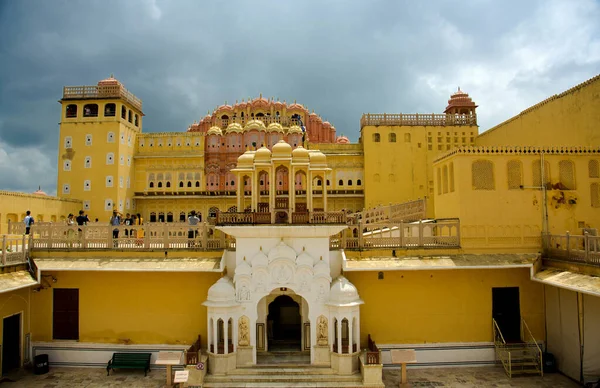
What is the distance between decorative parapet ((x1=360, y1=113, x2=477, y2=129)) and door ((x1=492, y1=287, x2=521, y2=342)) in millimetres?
19664

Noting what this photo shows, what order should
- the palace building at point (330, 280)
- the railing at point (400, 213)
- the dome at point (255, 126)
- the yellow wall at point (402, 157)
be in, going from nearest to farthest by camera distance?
the palace building at point (330, 280)
the railing at point (400, 213)
the yellow wall at point (402, 157)
the dome at point (255, 126)

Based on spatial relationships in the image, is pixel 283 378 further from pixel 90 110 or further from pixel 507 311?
pixel 90 110

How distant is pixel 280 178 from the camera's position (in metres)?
35.3

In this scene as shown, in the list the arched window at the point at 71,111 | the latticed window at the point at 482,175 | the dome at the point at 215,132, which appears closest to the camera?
the latticed window at the point at 482,175

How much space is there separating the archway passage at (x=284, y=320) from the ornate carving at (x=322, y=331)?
2.46 metres

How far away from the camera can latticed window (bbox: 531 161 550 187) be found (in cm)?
1575

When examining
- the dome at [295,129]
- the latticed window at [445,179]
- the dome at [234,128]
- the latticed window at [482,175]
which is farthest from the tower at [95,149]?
the latticed window at [482,175]

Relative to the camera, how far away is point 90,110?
34.3 metres

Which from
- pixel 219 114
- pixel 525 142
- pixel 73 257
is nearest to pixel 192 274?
pixel 73 257

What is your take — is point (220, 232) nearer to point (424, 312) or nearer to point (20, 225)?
point (424, 312)

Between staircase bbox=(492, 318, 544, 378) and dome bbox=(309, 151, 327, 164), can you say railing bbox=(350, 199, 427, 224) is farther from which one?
staircase bbox=(492, 318, 544, 378)

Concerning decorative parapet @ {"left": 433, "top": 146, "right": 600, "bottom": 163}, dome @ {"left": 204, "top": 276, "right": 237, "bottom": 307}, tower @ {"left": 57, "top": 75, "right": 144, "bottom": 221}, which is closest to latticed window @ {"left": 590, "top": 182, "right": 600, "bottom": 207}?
decorative parapet @ {"left": 433, "top": 146, "right": 600, "bottom": 163}

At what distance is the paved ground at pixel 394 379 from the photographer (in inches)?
530

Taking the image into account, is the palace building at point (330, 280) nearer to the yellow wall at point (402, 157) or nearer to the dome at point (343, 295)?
the dome at point (343, 295)
